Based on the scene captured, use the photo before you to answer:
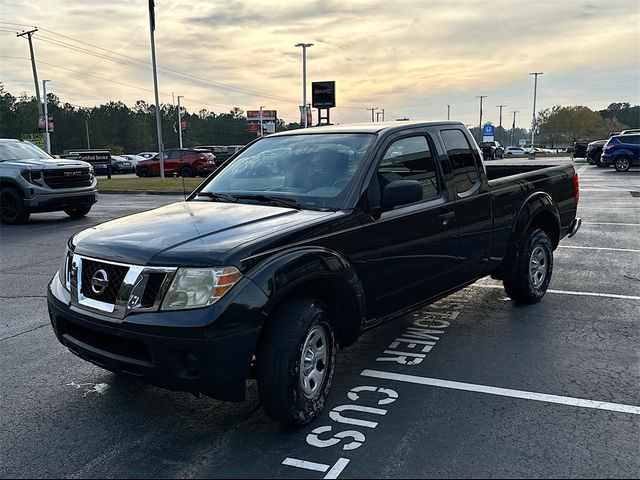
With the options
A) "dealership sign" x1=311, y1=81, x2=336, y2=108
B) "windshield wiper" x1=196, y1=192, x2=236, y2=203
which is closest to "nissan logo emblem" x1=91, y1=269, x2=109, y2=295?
"windshield wiper" x1=196, y1=192, x2=236, y2=203

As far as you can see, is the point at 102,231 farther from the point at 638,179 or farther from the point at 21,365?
the point at 638,179

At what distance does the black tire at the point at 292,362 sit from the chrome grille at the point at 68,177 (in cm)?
1114

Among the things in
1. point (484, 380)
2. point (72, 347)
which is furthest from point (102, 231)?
point (484, 380)

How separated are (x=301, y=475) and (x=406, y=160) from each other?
2587 millimetres

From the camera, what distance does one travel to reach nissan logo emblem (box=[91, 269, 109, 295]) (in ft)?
10.9

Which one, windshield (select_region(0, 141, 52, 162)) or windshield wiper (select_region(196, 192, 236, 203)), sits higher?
windshield (select_region(0, 141, 52, 162))

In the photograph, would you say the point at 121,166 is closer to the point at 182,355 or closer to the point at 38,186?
the point at 38,186

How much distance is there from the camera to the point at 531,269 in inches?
234

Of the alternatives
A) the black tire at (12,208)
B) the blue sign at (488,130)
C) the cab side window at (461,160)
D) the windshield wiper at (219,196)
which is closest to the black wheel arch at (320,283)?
the windshield wiper at (219,196)

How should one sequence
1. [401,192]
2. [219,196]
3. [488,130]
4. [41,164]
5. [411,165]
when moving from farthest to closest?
[488,130]
[41,164]
[411,165]
[219,196]
[401,192]

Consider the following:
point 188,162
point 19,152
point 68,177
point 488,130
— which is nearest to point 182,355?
point 68,177

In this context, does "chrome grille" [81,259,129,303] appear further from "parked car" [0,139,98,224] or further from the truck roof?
"parked car" [0,139,98,224]

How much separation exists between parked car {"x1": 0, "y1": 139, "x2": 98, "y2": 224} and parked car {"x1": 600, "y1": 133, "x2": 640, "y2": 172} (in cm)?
2421

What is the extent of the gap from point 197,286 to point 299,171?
161 cm
